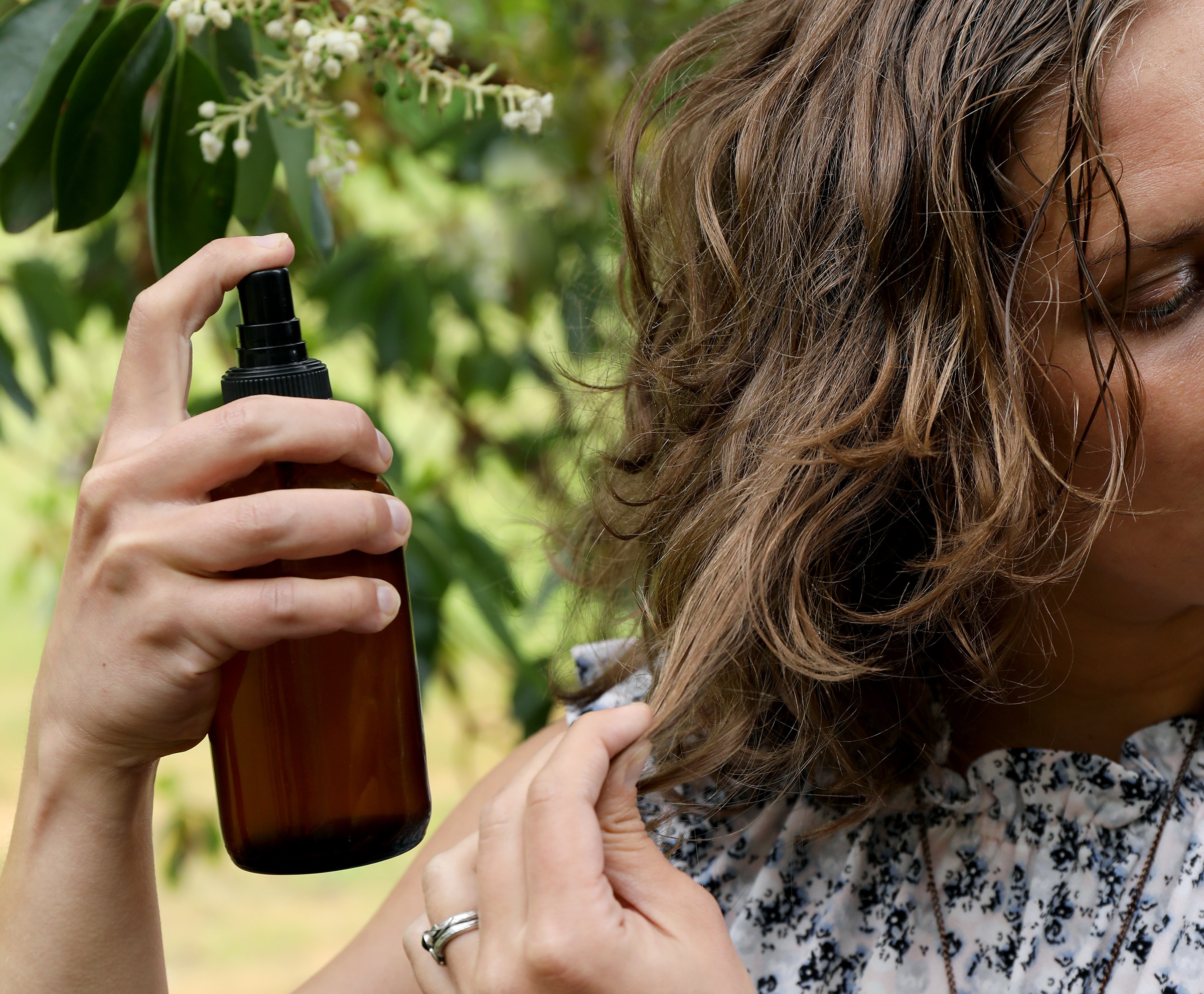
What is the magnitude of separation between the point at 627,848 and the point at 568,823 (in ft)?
0.16

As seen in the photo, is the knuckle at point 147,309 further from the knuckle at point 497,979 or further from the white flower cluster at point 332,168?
the knuckle at point 497,979

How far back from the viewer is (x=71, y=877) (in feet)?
2.18

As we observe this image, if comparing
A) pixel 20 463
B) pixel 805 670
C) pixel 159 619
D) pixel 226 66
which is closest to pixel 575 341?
pixel 226 66

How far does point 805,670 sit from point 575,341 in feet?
2.07

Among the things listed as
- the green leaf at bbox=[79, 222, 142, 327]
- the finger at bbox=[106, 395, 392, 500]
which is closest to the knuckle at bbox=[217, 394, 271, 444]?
the finger at bbox=[106, 395, 392, 500]

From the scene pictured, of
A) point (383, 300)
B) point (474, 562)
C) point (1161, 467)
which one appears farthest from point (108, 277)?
point (1161, 467)

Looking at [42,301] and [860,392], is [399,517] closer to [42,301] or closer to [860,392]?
[860,392]

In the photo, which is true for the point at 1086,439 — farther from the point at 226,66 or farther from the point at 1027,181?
the point at 226,66

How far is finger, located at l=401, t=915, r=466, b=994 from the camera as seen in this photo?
60 centimetres

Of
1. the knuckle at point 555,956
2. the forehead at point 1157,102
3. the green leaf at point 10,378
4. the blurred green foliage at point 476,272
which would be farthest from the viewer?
the blurred green foliage at point 476,272

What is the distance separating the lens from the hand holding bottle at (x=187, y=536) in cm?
54

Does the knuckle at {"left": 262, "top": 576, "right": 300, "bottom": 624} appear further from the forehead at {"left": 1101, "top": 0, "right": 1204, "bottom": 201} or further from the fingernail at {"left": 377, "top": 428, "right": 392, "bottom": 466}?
the forehead at {"left": 1101, "top": 0, "right": 1204, "bottom": 201}

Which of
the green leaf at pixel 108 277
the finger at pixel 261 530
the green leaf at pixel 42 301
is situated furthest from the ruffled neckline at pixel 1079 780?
the green leaf at pixel 108 277

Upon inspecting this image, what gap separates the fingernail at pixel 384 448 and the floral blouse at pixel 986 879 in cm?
33
